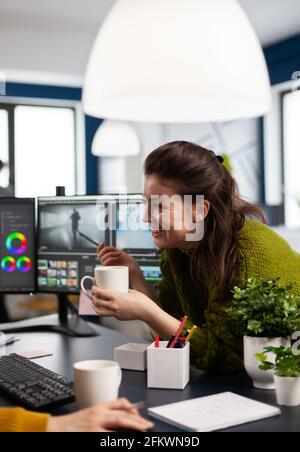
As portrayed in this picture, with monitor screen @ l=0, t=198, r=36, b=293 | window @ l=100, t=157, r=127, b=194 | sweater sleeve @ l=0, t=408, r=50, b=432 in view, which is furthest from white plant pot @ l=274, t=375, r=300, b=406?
window @ l=100, t=157, r=127, b=194

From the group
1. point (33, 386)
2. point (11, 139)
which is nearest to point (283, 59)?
point (11, 139)

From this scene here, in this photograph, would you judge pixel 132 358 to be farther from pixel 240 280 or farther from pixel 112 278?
pixel 240 280

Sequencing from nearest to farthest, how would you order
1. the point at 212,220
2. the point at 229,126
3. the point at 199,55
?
1. the point at 199,55
2. the point at 212,220
3. the point at 229,126

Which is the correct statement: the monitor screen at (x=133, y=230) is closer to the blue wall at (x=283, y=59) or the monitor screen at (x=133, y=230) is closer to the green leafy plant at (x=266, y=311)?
the green leafy plant at (x=266, y=311)

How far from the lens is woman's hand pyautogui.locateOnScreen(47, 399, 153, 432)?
36.3 inches

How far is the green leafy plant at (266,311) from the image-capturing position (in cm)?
118

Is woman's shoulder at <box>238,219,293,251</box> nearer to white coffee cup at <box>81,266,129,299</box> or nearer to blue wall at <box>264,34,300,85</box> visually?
white coffee cup at <box>81,266,129,299</box>

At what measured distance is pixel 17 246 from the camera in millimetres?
2004

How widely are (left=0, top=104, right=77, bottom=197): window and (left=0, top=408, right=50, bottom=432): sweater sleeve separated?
15.5ft

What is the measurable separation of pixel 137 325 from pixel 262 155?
173 inches

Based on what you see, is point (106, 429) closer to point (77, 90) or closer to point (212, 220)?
point (212, 220)

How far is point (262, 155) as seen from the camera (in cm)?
604

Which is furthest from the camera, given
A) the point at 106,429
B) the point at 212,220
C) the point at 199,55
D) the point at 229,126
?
the point at 229,126
